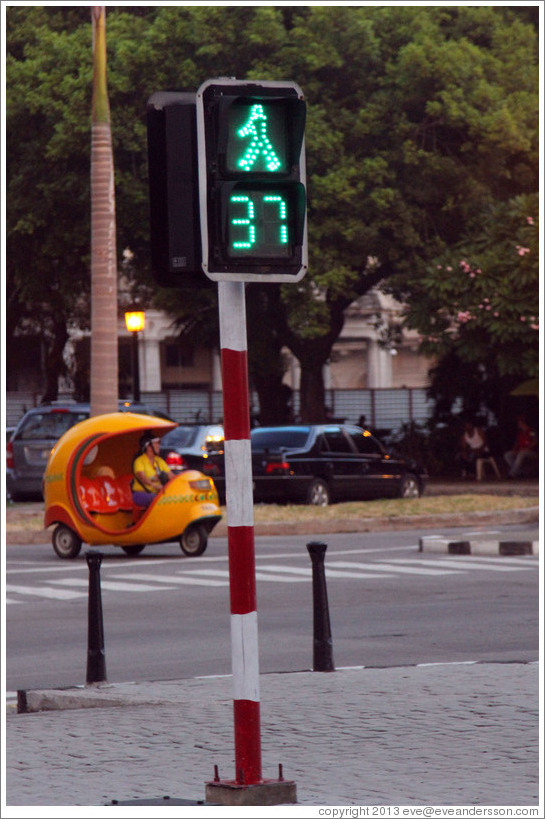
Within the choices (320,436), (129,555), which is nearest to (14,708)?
(129,555)

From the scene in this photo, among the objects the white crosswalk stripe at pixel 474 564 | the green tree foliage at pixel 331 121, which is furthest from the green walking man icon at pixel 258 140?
the green tree foliage at pixel 331 121

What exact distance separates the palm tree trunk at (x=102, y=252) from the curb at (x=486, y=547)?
6270mm

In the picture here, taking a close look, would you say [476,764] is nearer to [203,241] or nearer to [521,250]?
[203,241]

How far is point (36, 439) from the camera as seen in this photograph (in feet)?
97.0

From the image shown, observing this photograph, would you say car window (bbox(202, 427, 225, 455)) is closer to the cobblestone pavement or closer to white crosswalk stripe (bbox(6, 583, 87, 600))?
white crosswalk stripe (bbox(6, 583, 87, 600))

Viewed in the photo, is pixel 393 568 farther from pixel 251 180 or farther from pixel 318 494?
pixel 251 180

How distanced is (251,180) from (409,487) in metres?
23.5

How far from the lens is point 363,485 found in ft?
92.1

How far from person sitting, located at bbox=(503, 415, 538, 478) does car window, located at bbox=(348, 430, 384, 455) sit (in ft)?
31.8

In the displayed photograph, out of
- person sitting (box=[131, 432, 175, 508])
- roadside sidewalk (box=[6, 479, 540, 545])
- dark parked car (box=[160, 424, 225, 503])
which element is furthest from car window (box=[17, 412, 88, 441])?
person sitting (box=[131, 432, 175, 508])

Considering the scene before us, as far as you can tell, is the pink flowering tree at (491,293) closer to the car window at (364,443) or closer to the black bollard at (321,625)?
the car window at (364,443)

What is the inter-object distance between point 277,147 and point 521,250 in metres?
27.2

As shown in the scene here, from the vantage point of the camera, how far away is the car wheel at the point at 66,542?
19.5m

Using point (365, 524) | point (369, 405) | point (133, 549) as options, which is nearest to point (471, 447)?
point (369, 405)
